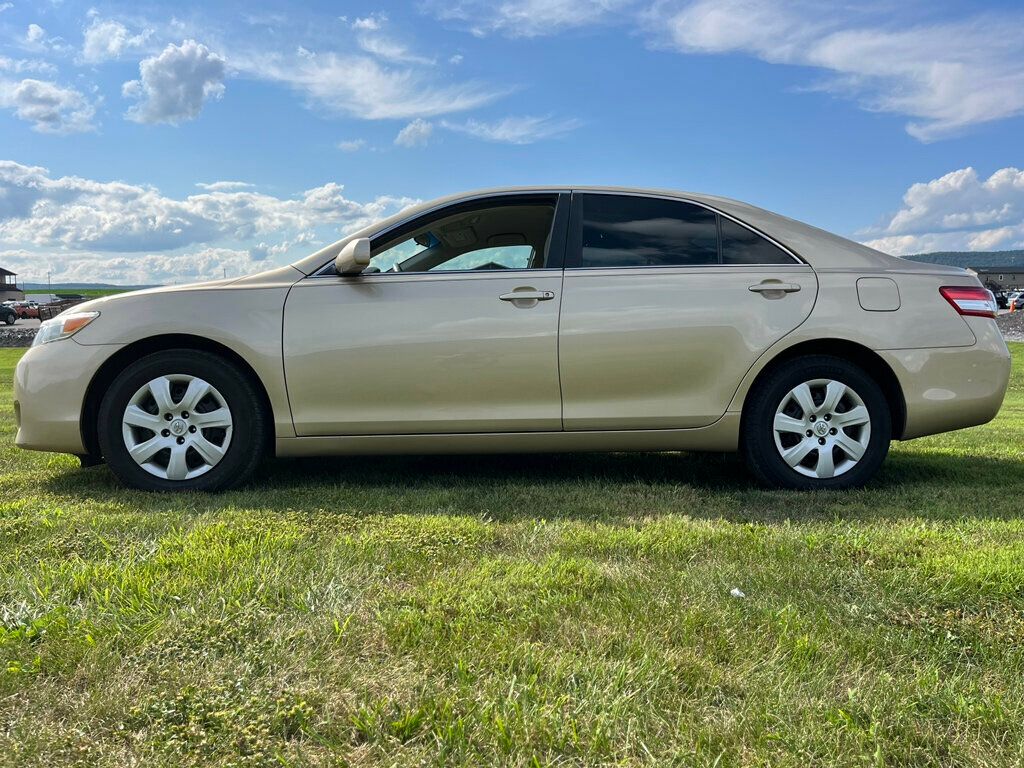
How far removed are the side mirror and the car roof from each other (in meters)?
0.16

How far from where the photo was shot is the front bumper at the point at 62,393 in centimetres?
382

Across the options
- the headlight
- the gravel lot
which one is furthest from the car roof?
the gravel lot

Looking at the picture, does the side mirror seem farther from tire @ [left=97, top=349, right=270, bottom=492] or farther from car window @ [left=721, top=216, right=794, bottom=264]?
car window @ [left=721, top=216, right=794, bottom=264]

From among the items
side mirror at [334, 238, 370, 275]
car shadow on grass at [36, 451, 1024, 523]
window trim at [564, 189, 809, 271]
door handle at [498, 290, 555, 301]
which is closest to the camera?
car shadow on grass at [36, 451, 1024, 523]

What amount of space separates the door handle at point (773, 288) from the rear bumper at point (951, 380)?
57 centimetres

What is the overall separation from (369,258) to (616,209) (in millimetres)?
1346

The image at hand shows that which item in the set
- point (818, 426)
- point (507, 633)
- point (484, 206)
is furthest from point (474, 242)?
point (507, 633)

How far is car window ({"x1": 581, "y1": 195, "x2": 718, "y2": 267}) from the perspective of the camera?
3.97 m

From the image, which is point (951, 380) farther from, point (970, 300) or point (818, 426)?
point (818, 426)

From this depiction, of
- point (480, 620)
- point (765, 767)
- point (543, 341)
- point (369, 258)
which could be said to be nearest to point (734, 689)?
point (765, 767)

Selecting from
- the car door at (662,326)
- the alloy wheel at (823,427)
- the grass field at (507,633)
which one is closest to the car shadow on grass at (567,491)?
the grass field at (507,633)

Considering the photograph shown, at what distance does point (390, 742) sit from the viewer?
161 cm

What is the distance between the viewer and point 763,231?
13.3ft

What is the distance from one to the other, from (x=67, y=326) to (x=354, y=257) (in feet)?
5.13
